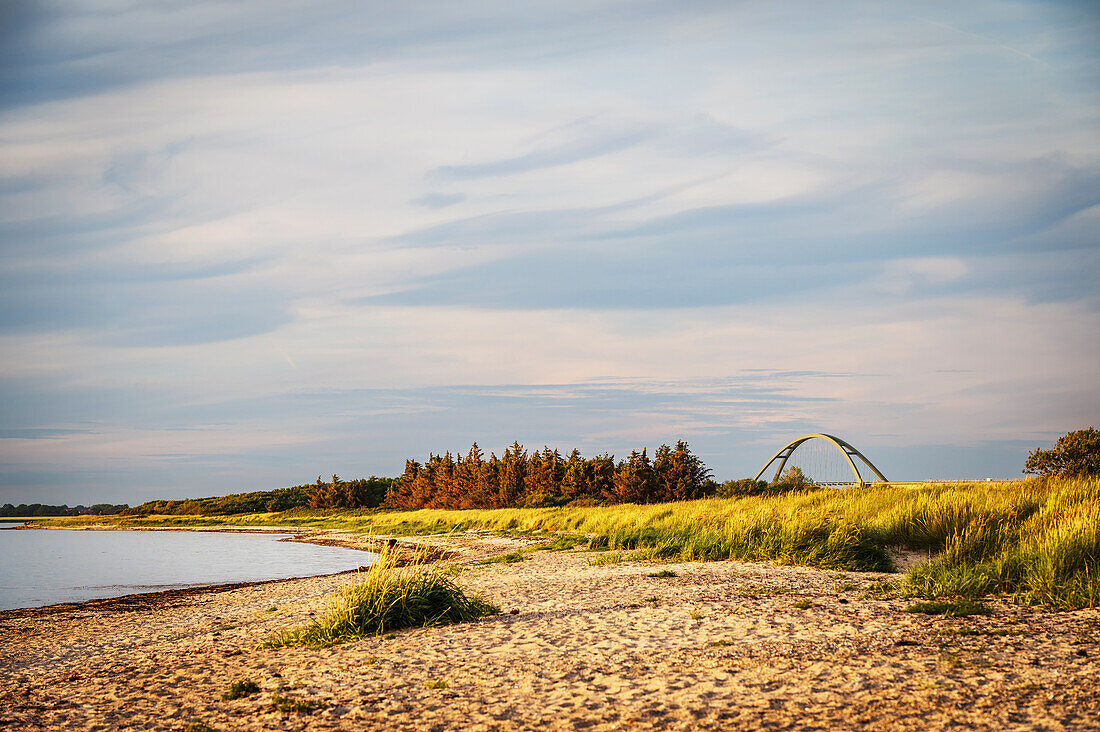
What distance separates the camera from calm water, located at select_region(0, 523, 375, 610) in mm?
22688

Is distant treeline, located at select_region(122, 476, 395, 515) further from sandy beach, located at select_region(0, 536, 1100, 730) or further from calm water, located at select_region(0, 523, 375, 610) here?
sandy beach, located at select_region(0, 536, 1100, 730)

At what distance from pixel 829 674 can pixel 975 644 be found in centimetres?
185

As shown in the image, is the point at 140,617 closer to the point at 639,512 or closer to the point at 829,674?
the point at 829,674

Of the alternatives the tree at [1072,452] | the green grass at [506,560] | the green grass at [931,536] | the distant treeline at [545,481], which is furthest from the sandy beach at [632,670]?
the distant treeline at [545,481]

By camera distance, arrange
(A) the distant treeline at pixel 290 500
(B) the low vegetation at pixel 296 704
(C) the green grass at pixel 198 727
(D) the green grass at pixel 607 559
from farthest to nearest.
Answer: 1. (A) the distant treeline at pixel 290 500
2. (D) the green grass at pixel 607 559
3. (B) the low vegetation at pixel 296 704
4. (C) the green grass at pixel 198 727

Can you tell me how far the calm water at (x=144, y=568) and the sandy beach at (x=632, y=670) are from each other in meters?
12.1

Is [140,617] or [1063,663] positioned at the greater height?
[1063,663]

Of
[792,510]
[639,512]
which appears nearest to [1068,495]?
[792,510]

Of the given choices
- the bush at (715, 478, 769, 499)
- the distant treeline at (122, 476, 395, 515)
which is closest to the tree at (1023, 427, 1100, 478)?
the bush at (715, 478, 769, 499)

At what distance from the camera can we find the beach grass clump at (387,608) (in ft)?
30.8

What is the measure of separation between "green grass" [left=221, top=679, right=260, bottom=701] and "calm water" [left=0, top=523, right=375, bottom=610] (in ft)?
51.2

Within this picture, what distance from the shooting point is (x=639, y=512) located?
1046 inches

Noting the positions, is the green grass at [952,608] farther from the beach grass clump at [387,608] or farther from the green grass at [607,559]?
the green grass at [607,559]

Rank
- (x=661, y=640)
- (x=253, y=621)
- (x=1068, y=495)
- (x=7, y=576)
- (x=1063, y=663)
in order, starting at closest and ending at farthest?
(x=1063, y=663) < (x=661, y=640) < (x=253, y=621) < (x=1068, y=495) < (x=7, y=576)
